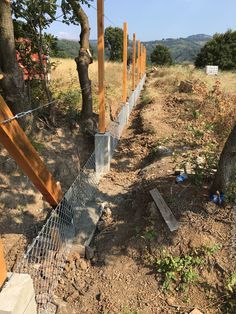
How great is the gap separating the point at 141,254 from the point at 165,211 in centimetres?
68

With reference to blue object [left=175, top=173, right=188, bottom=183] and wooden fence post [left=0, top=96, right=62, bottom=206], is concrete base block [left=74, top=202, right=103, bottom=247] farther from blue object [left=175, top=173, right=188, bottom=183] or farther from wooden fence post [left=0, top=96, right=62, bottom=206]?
blue object [left=175, top=173, right=188, bottom=183]

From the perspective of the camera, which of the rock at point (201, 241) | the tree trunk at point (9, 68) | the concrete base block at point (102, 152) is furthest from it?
the concrete base block at point (102, 152)

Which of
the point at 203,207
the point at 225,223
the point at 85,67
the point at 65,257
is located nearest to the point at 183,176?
the point at 203,207

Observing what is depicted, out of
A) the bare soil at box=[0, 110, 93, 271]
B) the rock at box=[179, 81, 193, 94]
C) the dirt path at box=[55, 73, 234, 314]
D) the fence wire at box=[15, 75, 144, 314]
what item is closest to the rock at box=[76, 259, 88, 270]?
the dirt path at box=[55, 73, 234, 314]

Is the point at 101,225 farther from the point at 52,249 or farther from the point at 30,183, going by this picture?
the point at 30,183

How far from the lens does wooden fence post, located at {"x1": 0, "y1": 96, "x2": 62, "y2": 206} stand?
3.13 meters

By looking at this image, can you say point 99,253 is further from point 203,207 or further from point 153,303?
point 203,207

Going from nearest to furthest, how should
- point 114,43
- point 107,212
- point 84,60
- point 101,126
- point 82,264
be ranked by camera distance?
point 82,264 → point 107,212 → point 101,126 → point 84,60 → point 114,43

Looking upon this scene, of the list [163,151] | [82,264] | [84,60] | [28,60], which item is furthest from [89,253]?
[84,60]

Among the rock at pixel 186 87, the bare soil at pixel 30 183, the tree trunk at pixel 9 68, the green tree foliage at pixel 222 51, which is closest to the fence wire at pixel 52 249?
the bare soil at pixel 30 183

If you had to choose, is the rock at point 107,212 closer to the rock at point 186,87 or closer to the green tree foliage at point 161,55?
the rock at point 186,87

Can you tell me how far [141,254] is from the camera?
396cm

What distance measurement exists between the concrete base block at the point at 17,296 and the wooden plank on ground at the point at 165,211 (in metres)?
2.08

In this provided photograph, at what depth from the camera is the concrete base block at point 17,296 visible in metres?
2.17
